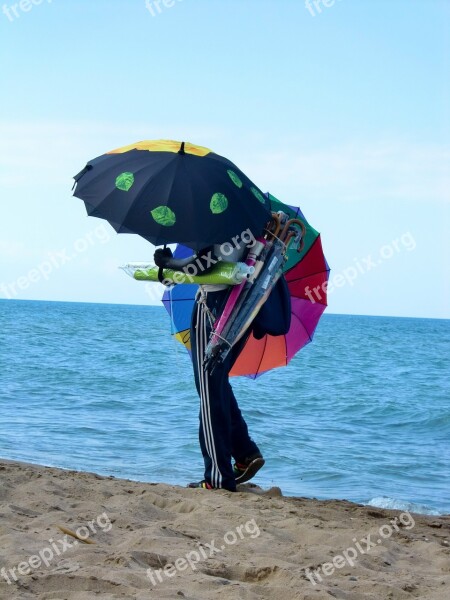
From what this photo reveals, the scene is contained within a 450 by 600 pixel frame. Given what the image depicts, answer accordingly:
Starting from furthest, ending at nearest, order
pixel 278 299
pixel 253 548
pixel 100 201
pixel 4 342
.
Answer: pixel 4 342, pixel 278 299, pixel 100 201, pixel 253 548

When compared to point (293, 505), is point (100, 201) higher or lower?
higher

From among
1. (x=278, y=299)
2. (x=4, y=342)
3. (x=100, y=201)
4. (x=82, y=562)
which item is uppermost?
(x=100, y=201)

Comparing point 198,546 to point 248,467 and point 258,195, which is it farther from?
point 258,195

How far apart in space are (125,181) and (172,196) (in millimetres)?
310

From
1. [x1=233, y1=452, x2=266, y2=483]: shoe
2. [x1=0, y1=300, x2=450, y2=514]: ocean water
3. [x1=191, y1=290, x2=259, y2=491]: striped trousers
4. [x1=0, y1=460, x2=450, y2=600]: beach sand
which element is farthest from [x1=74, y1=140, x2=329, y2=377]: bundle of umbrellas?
[x1=0, y1=300, x2=450, y2=514]: ocean water

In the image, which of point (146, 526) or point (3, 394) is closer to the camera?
point (146, 526)

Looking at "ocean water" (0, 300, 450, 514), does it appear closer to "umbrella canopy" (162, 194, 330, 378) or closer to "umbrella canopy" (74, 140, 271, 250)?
"umbrella canopy" (162, 194, 330, 378)

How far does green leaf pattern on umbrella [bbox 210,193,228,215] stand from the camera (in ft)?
16.2

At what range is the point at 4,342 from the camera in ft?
81.1

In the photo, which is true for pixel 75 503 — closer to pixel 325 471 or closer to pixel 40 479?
pixel 40 479

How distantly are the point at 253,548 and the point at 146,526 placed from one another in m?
0.60

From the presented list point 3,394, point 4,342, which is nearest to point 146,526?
point 3,394

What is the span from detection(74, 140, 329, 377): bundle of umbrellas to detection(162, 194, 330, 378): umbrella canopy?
125 mm

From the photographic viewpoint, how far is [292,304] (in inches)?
247
